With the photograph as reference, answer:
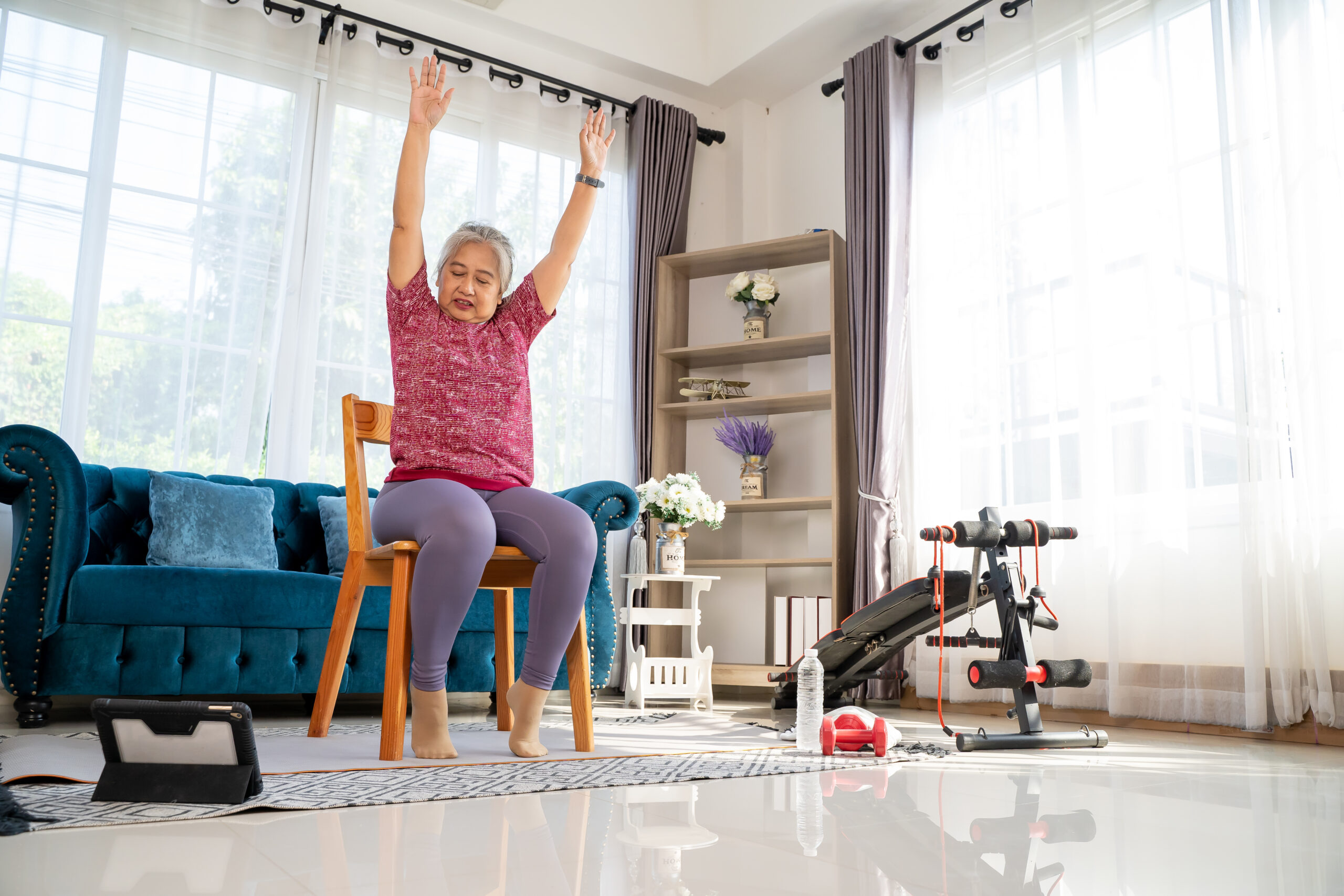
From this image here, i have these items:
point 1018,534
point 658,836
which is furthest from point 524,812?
point 1018,534

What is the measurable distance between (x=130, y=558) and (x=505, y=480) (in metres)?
1.56

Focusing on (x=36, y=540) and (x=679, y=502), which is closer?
(x=36, y=540)

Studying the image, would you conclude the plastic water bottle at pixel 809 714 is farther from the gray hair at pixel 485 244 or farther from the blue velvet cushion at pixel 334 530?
the blue velvet cushion at pixel 334 530

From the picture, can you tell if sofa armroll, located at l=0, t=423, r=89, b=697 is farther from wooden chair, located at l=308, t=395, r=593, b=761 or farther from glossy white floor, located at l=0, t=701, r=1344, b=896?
glossy white floor, located at l=0, t=701, r=1344, b=896

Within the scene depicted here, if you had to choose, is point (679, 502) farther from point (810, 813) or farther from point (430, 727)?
point (810, 813)

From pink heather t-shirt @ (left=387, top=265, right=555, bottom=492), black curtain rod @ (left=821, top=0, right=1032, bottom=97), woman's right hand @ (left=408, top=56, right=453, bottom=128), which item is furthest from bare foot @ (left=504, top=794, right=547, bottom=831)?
black curtain rod @ (left=821, top=0, right=1032, bottom=97)

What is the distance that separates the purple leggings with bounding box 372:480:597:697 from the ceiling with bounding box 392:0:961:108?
3.02 metres

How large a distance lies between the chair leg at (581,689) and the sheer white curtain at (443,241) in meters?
1.94

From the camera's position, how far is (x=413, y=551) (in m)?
1.83

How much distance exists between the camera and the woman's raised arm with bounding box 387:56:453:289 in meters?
1.99

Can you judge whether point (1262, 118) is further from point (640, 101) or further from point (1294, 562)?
point (640, 101)

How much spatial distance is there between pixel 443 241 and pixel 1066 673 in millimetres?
3043

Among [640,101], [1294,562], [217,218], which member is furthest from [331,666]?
[640,101]

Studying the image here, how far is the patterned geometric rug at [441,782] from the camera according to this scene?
3.96 ft
